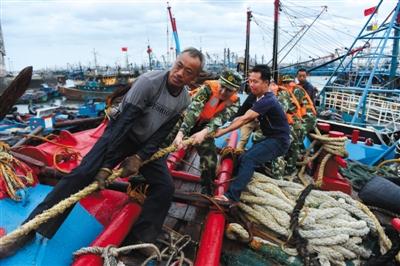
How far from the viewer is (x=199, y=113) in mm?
4133

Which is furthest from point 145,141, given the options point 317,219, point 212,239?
point 317,219

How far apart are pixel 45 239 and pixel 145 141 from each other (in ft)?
3.59

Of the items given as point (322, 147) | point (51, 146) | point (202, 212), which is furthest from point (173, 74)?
point (322, 147)

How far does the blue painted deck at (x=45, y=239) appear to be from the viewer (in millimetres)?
2139

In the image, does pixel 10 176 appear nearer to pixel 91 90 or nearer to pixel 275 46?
pixel 275 46

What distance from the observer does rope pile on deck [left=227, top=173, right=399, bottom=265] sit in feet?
10.1

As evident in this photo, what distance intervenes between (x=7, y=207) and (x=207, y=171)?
7.40ft

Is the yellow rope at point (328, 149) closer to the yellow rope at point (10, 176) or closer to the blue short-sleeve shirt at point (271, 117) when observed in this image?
the blue short-sleeve shirt at point (271, 117)

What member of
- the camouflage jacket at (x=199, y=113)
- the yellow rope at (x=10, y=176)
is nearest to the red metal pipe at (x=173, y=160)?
the camouflage jacket at (x=199, y=113)

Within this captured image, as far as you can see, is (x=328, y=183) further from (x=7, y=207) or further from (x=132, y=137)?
(x=7, y=207)

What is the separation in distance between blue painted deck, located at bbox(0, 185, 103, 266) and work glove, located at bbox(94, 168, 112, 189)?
53 centimetres

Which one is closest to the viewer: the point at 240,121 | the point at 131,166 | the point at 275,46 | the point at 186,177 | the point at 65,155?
the point at 131,166

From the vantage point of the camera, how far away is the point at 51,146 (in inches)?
155

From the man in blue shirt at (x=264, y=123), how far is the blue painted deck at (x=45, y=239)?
1765 mm
